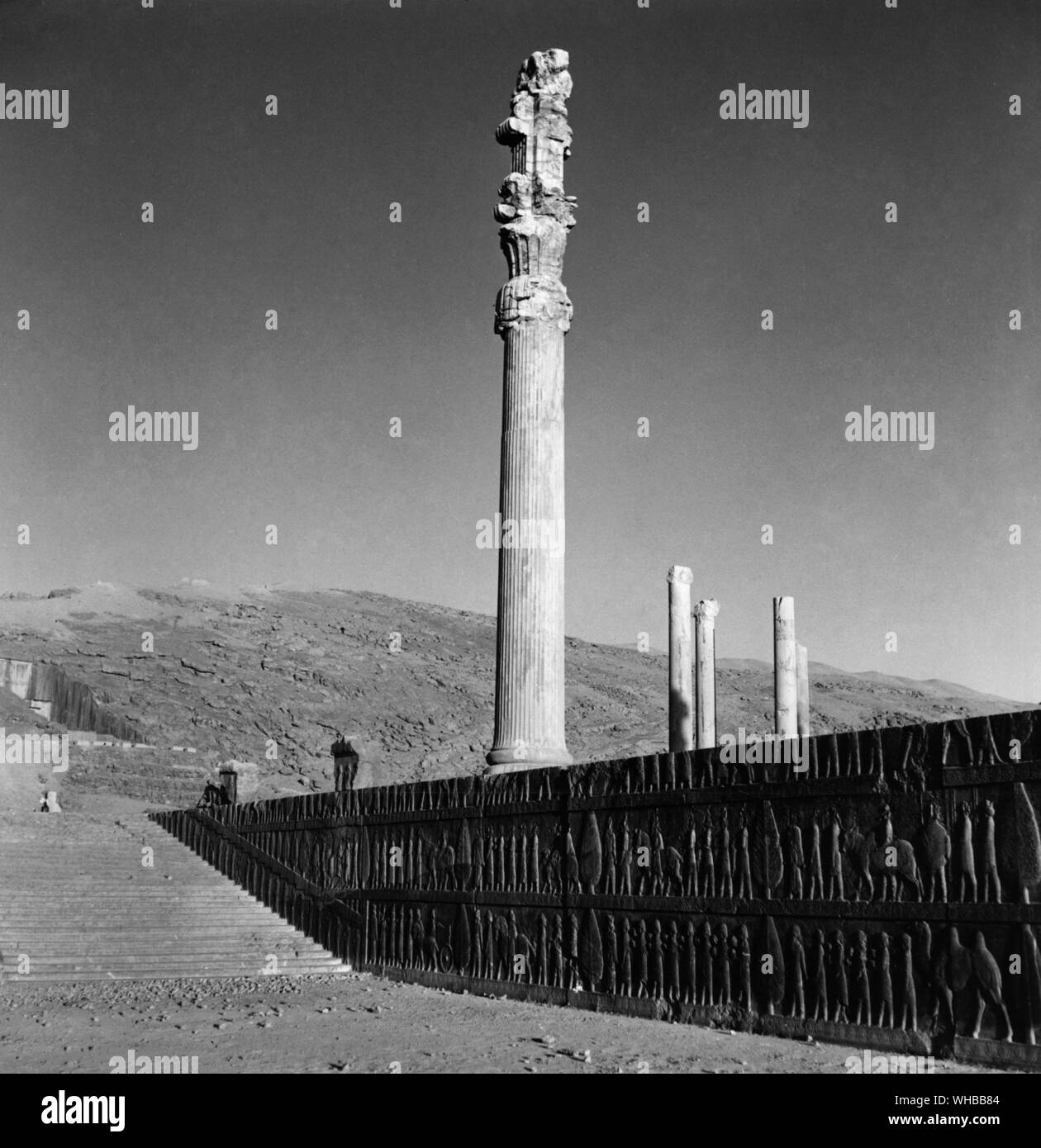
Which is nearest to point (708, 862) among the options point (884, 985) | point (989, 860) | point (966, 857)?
point (884, 985)

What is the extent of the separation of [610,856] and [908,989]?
317cm

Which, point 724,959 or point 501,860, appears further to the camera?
point 501,860

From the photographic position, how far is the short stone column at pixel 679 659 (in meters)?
16.2

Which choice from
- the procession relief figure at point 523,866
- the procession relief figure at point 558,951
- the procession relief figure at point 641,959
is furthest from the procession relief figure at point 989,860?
the procession relief figure at point 523,866

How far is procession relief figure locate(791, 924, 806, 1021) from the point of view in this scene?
8344 millimetres

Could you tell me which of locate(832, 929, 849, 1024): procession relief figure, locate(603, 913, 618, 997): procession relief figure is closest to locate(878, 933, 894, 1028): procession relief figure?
Result: locate(832, 929, 849, 1024): procession relief figure

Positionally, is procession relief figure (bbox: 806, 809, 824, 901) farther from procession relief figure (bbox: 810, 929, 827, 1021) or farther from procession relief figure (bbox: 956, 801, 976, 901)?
procession relief figure (bbox: 956, 801, 976, 901)

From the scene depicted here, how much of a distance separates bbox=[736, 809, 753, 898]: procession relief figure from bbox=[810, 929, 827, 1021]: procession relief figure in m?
0.70

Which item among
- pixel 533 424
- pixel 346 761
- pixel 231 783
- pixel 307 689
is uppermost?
pixel 307 689

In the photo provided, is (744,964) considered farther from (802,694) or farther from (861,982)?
(802,694)

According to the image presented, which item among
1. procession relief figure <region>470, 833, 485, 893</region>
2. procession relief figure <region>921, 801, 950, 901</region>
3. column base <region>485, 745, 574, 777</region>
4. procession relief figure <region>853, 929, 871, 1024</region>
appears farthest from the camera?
column base <region>485, 745, 574, 777</region>

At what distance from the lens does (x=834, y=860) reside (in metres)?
8.29

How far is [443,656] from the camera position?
59656mm
